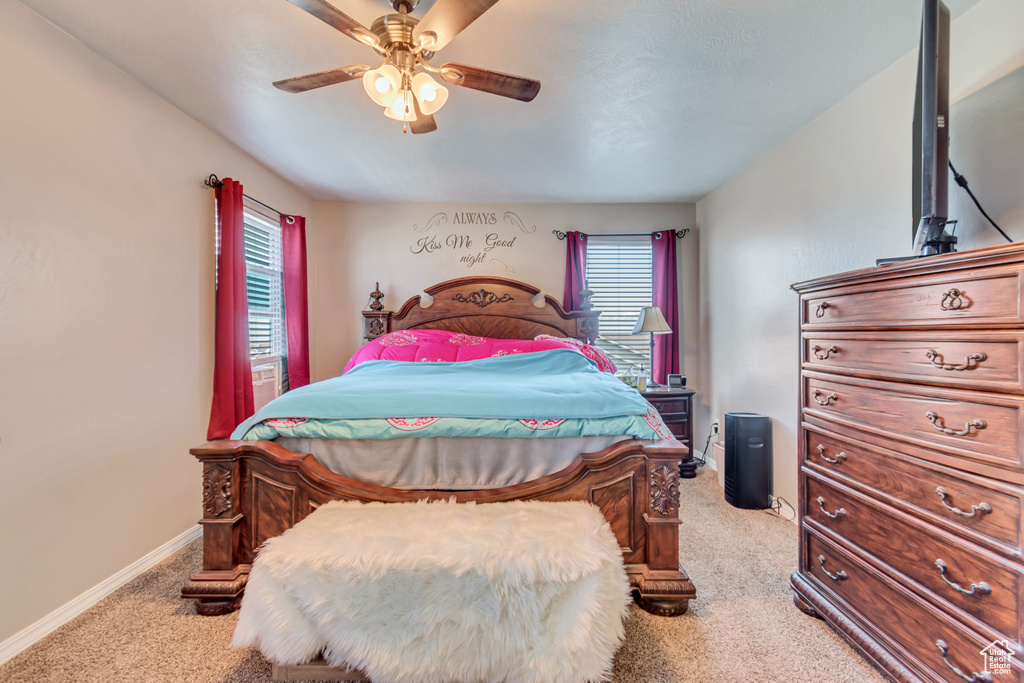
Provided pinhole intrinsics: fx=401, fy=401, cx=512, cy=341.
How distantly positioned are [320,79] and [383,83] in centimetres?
32

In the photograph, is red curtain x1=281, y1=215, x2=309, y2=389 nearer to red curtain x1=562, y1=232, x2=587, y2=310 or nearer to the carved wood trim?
red curtain x1=562, y1=232, x2=587, y2=310

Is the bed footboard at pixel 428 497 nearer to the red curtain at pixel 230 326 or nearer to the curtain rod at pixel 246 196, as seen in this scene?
the red curtain at pixel 230 326

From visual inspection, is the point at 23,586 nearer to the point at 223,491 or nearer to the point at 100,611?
the point at 100,611

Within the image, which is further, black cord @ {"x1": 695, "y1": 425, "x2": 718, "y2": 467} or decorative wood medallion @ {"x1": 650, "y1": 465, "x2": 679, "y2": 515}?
black cord @ {"x1": 695, "y1": 425, "x2": 718, "y2": 467}

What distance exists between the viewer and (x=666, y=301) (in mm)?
3855

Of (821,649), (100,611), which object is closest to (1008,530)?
(821,649)

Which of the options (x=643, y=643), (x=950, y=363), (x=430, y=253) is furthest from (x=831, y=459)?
(x=430, y=253)

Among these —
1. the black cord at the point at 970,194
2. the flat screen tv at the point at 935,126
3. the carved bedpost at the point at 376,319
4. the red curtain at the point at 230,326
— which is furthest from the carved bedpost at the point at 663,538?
the carved bedpost at the point at 376,319

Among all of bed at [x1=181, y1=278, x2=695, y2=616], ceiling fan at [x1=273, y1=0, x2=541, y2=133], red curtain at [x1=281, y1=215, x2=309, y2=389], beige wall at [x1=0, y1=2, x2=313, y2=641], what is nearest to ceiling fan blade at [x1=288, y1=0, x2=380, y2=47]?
ceiling fan at [x1=273, y1=0, x2=541, y2=133]

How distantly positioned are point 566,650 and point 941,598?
108cm

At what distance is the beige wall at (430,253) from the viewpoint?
3961 millimetres

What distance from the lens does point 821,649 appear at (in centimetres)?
147

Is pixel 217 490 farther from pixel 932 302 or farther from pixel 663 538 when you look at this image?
pixel 932 302

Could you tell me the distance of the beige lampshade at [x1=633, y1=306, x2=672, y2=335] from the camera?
3.47 meters
